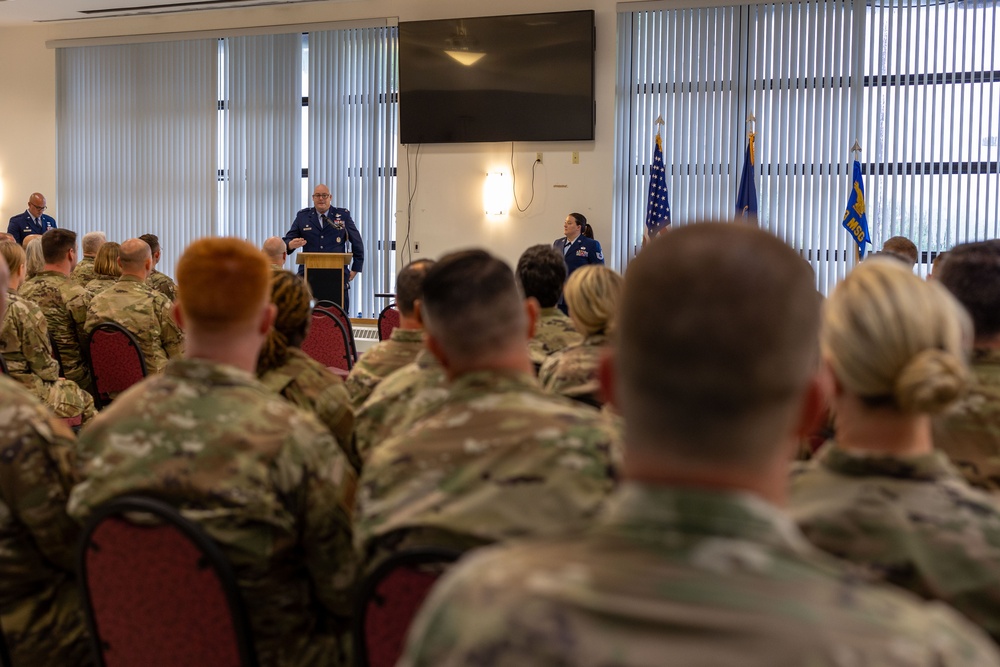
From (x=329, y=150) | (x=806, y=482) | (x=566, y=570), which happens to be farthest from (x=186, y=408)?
(x=329, y=150)

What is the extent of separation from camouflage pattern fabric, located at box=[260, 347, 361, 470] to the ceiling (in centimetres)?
1032

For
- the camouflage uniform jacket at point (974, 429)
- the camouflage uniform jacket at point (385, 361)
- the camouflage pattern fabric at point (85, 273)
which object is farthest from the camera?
the camouflage pattern fabric at point (85, 273)

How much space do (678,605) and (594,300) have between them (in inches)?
107

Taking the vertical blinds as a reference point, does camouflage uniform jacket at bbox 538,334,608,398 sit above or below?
below

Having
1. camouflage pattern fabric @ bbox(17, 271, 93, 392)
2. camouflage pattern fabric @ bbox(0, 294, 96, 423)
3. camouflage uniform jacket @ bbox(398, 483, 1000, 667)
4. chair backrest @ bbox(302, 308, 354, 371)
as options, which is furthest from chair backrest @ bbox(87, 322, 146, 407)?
camouflage uniform jacket @ bbox(398, 483, 1000, 667)

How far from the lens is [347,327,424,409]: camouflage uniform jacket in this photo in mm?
3600

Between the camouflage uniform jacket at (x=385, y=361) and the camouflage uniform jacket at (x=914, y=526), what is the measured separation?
2.31 metres

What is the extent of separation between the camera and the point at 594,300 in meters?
3.47

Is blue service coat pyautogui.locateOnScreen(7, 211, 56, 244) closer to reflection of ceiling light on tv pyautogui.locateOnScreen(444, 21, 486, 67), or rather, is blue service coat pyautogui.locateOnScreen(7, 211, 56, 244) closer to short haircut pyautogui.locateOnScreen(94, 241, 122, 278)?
reflection of ceiling light on tv pyautogui.locateOnScreen(444, 21, 486, 67)

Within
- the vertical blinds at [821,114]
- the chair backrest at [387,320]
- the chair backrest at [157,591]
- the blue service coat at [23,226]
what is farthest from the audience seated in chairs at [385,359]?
the blue service coat at [23,226]

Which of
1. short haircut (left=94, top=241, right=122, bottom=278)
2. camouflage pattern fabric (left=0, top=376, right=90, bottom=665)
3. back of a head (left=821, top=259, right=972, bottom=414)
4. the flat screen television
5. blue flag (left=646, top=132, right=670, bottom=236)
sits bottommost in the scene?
camouflage pattern fabric (left=0, top=376, right=90, bottom=665)

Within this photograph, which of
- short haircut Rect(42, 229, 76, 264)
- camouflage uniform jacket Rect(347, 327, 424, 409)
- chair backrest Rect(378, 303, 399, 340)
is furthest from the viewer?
chair backrest Rect(378, 303, 399, 340)

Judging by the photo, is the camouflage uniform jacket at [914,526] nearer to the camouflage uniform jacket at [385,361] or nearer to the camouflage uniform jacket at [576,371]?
the camouflage uniform jacket at [576,371]

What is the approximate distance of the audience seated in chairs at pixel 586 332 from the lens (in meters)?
3.29
